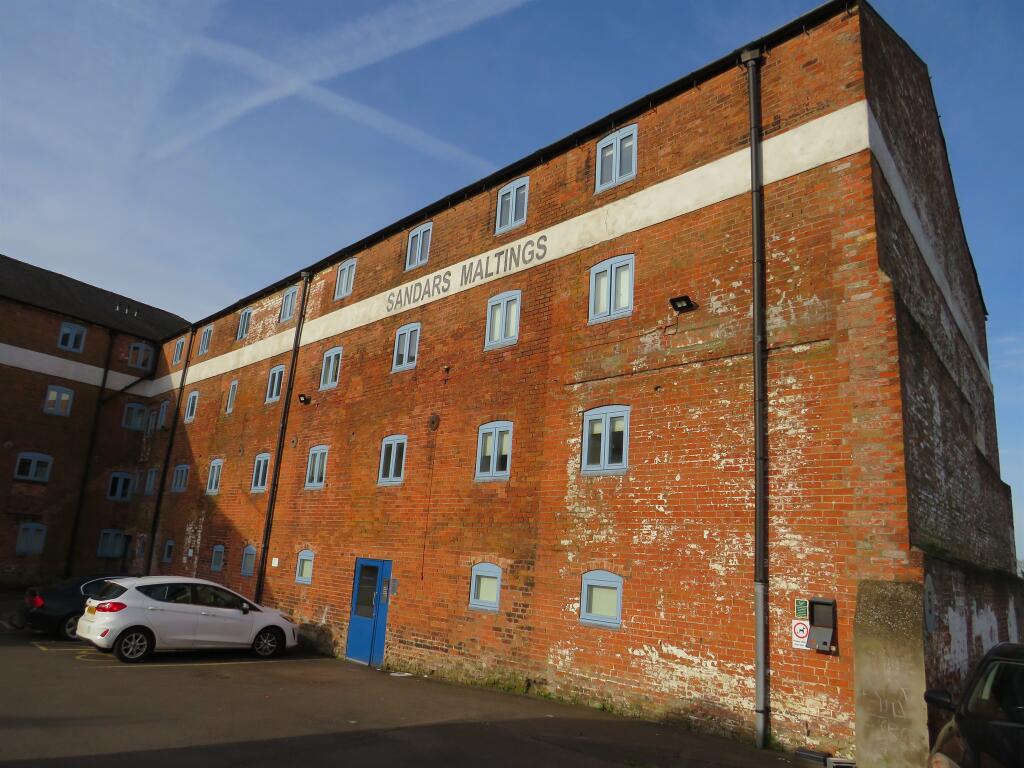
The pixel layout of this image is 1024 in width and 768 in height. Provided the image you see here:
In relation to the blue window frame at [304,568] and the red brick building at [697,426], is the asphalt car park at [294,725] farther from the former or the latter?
the blue window frame at [304,568]

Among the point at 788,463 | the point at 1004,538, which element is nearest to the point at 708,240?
the point at 788,463

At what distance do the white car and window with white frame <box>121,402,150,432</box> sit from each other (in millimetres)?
17162

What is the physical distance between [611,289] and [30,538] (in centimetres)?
2512

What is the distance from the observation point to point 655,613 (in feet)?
31.6

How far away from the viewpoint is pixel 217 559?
2036 cm

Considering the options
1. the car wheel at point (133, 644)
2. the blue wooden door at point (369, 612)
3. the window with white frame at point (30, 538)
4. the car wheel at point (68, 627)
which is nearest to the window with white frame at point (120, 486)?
the window with white frame at point (30, 538)

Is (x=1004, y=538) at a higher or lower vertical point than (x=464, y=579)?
higher

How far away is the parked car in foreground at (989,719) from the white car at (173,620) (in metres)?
12.4

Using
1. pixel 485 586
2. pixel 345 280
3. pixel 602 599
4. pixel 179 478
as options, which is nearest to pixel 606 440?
pixel 602 599

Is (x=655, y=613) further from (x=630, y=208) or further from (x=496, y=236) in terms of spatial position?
(x=496, y=236)

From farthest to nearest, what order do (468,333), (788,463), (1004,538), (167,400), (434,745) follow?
(167,400) < (1004,538) < (468,333) < (788,463) < (434,745)

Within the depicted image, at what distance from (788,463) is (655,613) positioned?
2834 mm

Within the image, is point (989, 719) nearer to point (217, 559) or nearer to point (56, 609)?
point (56, 609)

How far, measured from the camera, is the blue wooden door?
559 inches
